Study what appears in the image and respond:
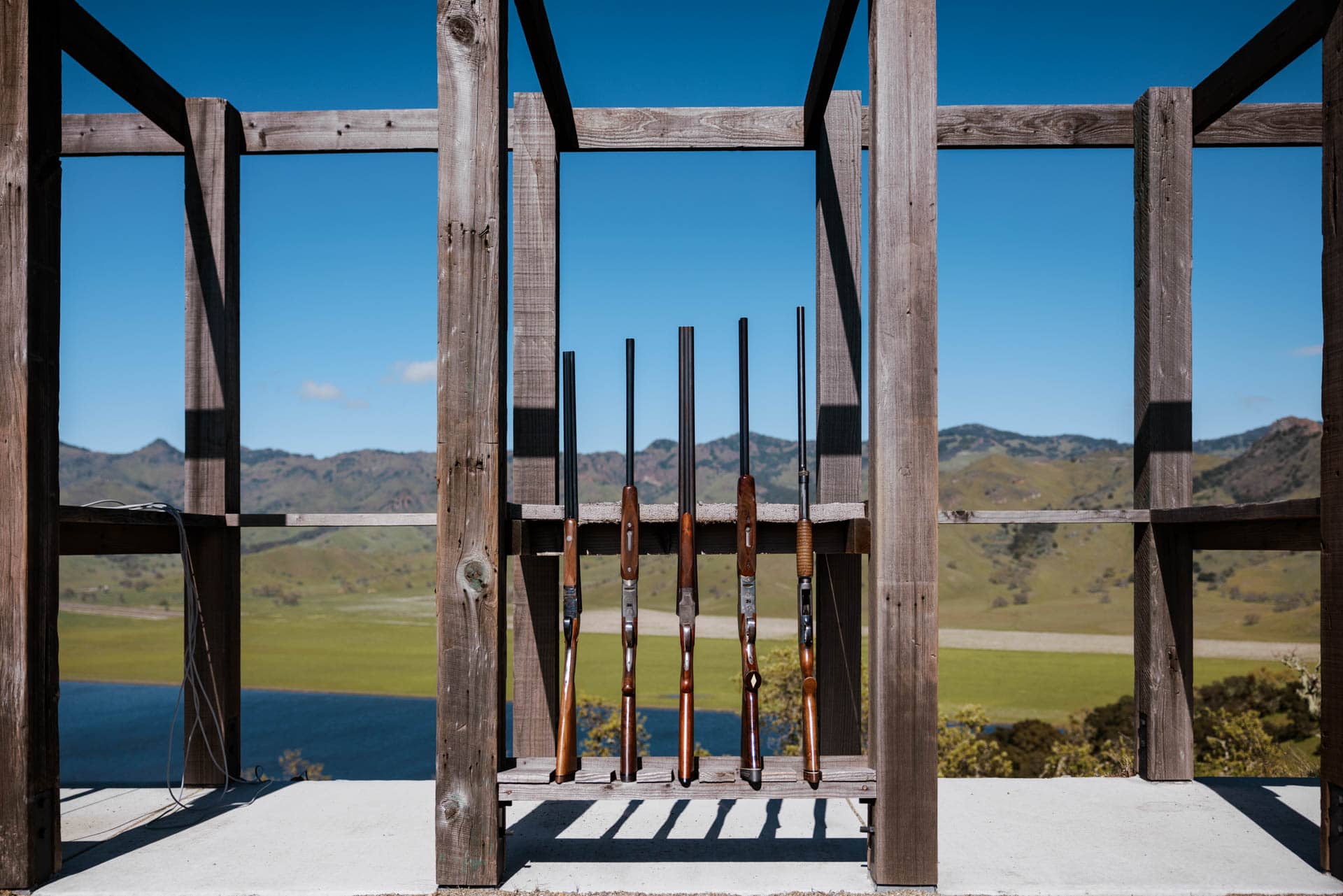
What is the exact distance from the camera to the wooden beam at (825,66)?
3920 mm

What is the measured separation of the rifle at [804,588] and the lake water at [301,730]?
35641 millimetres

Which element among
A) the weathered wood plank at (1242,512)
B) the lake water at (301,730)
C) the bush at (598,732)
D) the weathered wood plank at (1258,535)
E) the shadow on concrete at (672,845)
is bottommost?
the lake water at (301,730)

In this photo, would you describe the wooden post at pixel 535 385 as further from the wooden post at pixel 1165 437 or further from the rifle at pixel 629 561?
the wooden post at pixel 1165 437

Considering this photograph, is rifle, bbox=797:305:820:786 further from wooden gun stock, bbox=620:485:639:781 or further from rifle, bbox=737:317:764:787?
wooden gun stock, bbox=620:485:639:781

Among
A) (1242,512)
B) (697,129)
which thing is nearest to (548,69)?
(697,129)

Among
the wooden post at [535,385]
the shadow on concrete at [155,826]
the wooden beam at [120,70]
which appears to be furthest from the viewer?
the wooden post at [535,385]

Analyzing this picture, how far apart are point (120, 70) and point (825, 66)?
316 cm

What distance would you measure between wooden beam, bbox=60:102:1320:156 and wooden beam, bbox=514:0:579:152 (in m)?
0.09

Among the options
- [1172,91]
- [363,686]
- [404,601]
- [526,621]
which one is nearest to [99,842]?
[526,621]

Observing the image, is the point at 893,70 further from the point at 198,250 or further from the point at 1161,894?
the point at 198,250

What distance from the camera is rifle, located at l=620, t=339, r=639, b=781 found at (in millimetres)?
3494

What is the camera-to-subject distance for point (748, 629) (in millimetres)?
3467

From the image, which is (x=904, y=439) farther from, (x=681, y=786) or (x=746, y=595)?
(x=681, y=786)

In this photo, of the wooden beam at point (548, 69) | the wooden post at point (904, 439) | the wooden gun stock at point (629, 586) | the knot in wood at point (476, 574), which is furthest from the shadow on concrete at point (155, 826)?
the wooden beam at point (548, 69)
